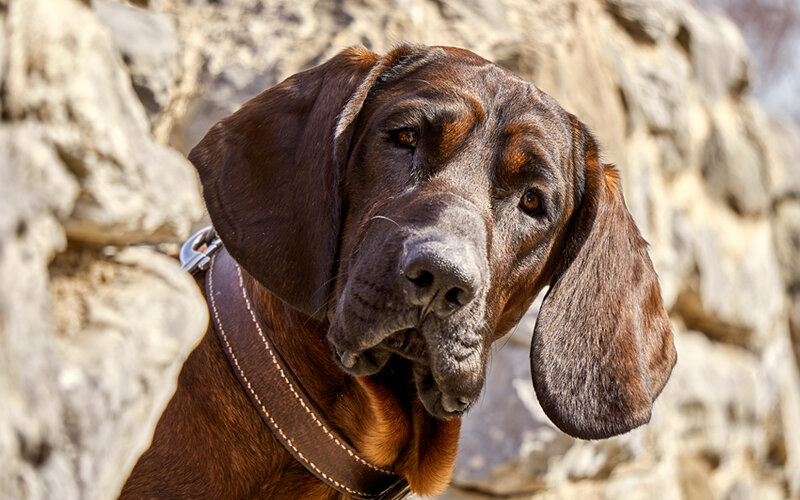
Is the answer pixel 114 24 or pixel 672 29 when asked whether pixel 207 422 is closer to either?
pixel 114 24

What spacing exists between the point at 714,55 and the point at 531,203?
5025 millimetres

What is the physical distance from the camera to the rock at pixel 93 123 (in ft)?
6.16

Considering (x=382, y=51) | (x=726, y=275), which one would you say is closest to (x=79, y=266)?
(x=382, y=51)

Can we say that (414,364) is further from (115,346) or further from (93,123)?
(93,123)

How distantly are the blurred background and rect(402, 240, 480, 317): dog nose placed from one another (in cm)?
58

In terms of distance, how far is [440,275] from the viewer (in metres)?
2.22

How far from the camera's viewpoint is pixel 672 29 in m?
6.66

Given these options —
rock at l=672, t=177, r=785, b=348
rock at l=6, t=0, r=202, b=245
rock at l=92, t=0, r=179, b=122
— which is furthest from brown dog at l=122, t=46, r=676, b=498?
rock at l=672, t=177, r=785, b=348

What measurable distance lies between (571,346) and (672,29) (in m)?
4.52

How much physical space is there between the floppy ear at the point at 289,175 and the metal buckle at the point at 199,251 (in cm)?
27

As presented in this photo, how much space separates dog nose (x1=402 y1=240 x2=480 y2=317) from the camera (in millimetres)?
2219

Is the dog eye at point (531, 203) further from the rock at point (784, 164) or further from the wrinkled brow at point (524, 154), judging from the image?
the rock at point (784, 164)

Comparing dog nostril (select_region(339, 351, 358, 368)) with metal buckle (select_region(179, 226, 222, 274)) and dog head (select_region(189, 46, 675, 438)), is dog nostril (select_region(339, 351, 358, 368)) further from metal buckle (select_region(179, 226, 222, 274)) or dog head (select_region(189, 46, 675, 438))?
metal buckle (select_region(179, 226, 222, 274))

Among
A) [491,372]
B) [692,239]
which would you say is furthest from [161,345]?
[692,239]
